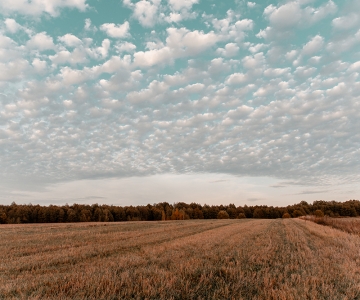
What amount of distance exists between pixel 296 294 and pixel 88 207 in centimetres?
10792

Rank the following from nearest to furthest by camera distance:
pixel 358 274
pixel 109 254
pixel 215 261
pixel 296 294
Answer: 1. pixel 296 294
2. pixel 358 274
3. pixel 215 261
4. pixel 109 254

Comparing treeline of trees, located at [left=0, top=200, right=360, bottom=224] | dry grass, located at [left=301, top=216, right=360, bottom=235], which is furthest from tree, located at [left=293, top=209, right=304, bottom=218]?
dry grass, located at [left=301, top=216, right=360, bottom=235]

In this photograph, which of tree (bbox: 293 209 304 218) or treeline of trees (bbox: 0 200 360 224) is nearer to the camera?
treeline of trees (bbox: 0 200 360 224)

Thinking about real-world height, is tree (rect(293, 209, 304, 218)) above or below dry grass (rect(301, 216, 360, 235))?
below

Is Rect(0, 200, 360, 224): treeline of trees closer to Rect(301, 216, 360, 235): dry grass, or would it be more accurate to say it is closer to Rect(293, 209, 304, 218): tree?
Rect(293, 209, 304, 218): tree

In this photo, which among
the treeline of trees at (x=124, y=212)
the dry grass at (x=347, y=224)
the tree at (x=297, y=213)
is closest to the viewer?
the dry grass at (x=347, y=224)

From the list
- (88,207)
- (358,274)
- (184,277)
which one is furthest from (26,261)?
(88,207)

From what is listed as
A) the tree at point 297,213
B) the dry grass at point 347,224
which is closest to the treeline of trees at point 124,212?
the tree at point 297,213

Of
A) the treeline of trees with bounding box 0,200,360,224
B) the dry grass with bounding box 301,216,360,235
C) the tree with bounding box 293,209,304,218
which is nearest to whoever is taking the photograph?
the dry grass with bounding box 301,216,360,235

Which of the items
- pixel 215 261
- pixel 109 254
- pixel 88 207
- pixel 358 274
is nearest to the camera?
pixel 358 274

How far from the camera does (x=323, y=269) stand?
955cm

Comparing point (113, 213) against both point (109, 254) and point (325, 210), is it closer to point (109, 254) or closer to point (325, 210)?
point (109, 254)

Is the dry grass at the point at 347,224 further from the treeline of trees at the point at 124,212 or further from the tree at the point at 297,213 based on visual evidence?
the tree at the point at 297,213

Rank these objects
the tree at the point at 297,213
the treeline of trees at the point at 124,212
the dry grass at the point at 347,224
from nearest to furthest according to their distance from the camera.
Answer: the dry grass at the point at 347,224
the treeline of trees at the point at 124,212
the tree at the point at 297,213
